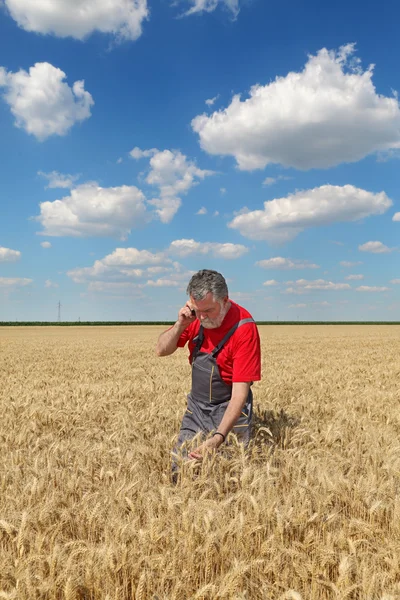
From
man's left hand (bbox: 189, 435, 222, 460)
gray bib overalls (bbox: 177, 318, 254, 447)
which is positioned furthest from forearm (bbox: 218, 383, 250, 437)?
gray bib overalls (bbox: 177, 318, 254, 447)

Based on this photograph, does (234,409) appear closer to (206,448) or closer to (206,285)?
(206,448)

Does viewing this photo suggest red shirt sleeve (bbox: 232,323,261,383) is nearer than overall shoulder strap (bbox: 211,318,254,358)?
Yes

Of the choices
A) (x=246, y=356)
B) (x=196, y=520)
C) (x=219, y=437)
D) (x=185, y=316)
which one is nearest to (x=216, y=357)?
(x=246, y=356)

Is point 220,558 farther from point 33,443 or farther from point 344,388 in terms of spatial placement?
point 344,388

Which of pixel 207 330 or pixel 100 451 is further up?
pixel 207 330

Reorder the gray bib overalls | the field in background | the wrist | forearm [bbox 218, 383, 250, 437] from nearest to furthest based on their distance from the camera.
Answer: the field in background
the wrist
forearm [bbox 218, 383, 250, 437]
the gray bib overalls

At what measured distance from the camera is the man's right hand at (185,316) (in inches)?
180

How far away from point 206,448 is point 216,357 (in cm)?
107

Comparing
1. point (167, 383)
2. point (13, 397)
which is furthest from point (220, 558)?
point (167, 383)

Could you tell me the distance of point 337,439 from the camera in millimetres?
5590

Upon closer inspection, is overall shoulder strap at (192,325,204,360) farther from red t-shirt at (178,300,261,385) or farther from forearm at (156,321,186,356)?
forearm at (156,321,186,356)

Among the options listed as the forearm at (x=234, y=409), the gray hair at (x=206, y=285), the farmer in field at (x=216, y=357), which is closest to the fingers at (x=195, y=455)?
the farmer in field at (x=216, y=357)

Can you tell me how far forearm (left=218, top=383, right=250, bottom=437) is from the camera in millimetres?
4309

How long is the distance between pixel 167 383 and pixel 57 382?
2919mm
